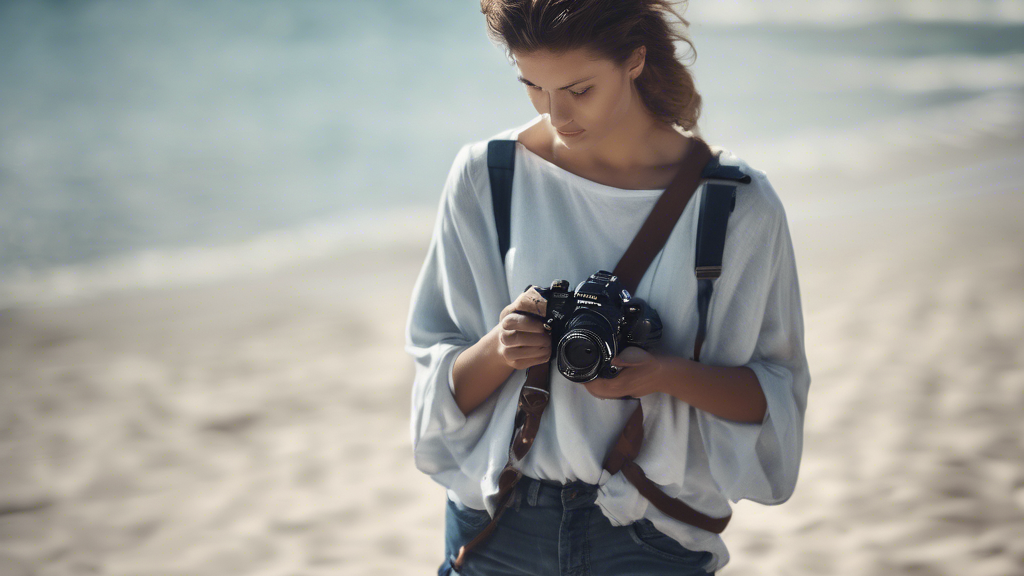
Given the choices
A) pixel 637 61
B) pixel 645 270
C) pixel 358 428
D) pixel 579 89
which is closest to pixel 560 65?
pixel 579 89

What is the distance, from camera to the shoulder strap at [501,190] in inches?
58.3

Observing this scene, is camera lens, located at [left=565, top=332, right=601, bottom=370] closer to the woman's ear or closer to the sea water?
the woman's ear

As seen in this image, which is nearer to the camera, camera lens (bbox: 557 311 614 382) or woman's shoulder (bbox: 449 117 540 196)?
camera lens (bbox: 557 311 614 382)

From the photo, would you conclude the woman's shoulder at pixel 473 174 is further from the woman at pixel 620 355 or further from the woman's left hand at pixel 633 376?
the woman's left hand at pixel 633 376

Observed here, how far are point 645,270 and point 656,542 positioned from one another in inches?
18.5

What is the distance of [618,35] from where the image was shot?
1366 millimetres

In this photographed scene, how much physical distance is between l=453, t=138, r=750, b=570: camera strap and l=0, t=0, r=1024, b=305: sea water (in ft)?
18.8

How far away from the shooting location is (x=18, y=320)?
17.7 ft

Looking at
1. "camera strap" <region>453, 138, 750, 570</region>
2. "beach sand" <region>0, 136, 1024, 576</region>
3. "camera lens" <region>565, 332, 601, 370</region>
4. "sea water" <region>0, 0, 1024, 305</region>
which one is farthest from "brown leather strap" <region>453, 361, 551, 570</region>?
"sea water" <region>0, 0, 1024, 305</region>

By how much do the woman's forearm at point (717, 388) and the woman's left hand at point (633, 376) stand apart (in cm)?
2

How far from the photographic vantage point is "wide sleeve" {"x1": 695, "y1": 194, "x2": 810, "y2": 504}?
1391mm

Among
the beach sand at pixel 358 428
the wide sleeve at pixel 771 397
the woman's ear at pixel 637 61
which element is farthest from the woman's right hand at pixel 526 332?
the beach sand at pixel 358 428

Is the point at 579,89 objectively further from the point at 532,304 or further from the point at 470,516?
the point at 470,516

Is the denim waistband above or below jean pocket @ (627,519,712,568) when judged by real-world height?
above
